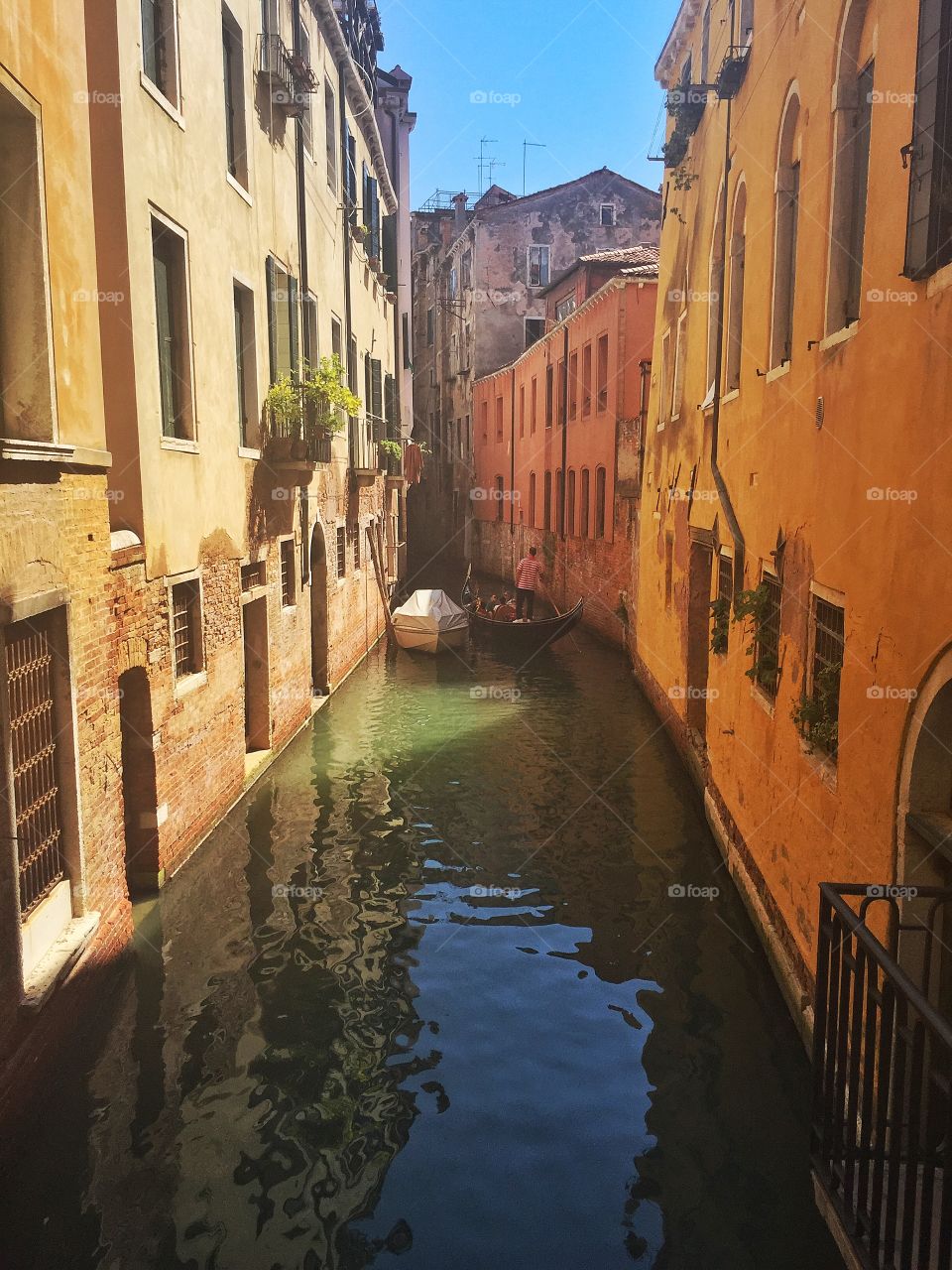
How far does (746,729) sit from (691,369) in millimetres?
5300

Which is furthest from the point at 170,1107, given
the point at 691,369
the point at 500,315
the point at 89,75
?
the point at 500,315

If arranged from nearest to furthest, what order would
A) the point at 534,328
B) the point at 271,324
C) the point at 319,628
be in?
the point at 271,324
the point at 319,628
the point at 534,328

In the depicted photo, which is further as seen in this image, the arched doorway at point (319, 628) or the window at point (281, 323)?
the arched doorway at point (319, 628)

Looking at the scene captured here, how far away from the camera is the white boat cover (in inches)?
714

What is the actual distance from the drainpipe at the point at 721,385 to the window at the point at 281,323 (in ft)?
15.5

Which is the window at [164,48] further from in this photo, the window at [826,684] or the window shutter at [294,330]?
the window at [826,684]

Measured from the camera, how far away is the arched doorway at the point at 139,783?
22.7 ft

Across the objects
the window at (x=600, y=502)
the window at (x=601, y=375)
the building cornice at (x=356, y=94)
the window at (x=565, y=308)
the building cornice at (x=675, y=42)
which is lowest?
the window at (x=600, y=502)

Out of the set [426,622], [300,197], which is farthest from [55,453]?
[426,622]

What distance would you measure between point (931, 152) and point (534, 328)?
1156 inches

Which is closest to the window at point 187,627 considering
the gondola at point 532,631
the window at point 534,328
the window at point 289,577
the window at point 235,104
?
the window at point 289,577

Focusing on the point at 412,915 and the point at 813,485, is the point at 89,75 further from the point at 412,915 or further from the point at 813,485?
the point at 412,915

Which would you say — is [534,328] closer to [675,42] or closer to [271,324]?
[675,42]

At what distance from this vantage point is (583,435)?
2167cm
